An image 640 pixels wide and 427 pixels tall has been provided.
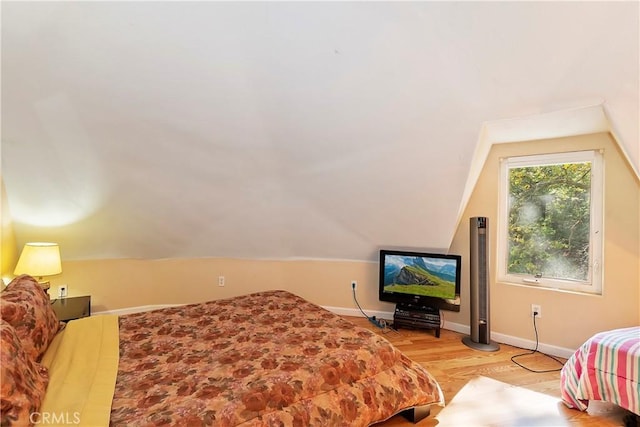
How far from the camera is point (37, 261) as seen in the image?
2719mm

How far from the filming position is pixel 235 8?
2059 millimetres

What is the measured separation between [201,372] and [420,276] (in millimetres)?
A: 2614

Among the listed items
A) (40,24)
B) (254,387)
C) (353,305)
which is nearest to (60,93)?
(40,24)

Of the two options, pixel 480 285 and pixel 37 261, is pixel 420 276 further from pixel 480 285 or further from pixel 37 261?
pixel 37 261

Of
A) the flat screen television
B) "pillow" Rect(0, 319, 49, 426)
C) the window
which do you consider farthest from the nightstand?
the window

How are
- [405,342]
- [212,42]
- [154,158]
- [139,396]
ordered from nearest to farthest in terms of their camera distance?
1. [139,396]
2. [212,42]
3. [154,158]
4. [405,342]

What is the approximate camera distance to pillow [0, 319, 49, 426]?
41.0 inches

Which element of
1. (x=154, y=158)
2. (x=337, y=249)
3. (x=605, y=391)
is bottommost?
(x=605, y=391)

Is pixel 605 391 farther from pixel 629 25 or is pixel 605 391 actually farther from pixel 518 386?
pixel 629 25

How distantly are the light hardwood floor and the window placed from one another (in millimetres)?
762

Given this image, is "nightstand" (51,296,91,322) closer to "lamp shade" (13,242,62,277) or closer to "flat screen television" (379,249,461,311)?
"lamp shade" (13,242,62,277)

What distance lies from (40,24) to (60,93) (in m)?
0.48

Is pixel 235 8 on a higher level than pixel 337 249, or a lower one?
higher

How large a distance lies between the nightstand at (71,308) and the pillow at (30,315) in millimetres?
1084
